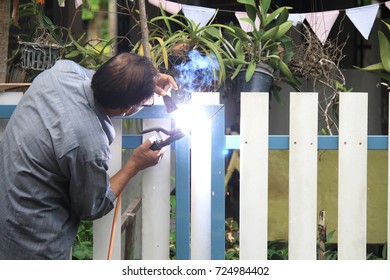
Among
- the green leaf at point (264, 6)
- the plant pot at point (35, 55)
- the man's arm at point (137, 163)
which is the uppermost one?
the green leaf at point (264, 6)

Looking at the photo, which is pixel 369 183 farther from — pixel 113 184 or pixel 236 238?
pixel 113 184

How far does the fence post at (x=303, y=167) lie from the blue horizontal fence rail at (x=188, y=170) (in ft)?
0.20

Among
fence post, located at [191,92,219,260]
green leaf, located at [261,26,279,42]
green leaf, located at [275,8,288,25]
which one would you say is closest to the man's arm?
fence post, located at [191,92,219,260]

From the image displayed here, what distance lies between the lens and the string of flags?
12.2 feet

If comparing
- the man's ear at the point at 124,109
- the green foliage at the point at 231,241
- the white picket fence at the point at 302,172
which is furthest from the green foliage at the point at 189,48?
A: the green foliage at the point at 231,241

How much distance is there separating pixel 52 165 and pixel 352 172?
4.07 feet

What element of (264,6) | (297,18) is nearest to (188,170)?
(264,6)

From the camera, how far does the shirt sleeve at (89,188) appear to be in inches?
82.8

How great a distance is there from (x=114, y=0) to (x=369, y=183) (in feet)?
6.03

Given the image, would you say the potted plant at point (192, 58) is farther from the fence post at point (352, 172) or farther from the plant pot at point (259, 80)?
the fence post at point (352, 172)

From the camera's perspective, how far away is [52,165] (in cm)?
215

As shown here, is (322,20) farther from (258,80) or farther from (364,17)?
(258,80)

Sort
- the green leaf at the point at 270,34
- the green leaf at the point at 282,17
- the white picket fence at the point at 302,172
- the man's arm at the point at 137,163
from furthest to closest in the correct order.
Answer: the green leaf at the point at 282,17 → the green leaf at the point at 270,34 → the white picket fence at the point at 302,172 → the man's arm at the point at 137,163
